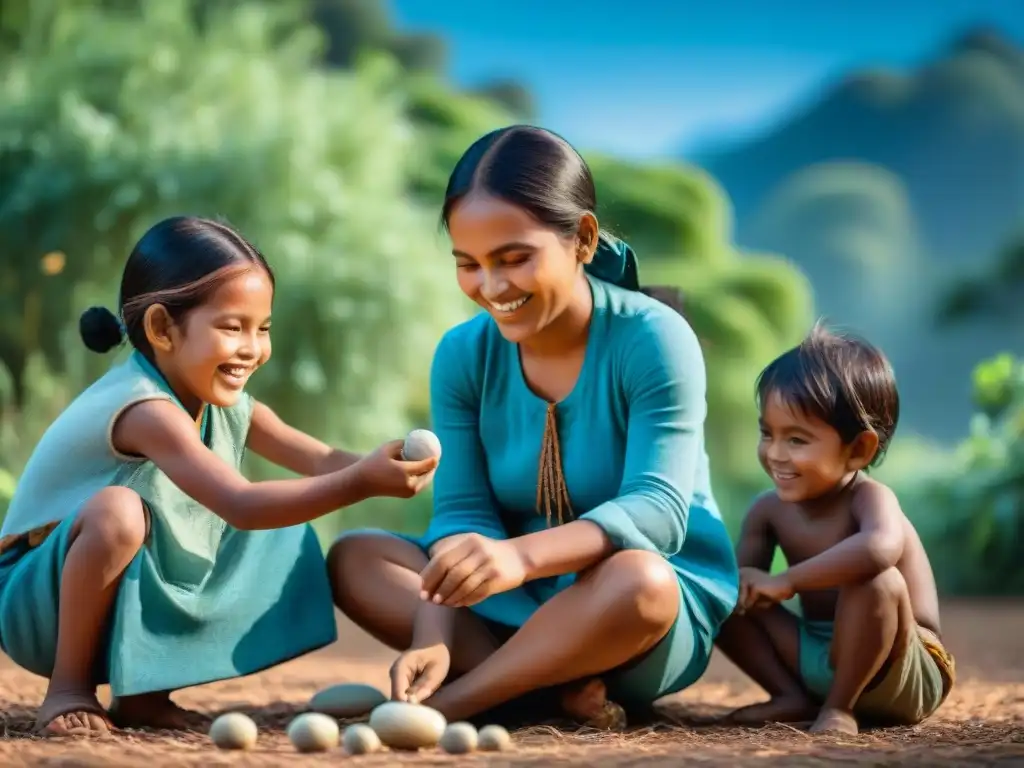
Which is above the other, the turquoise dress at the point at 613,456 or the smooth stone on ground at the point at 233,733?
the turquoise dress at the point at 613,456

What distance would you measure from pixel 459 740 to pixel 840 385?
121 centimetres

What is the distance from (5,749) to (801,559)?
1750 millimetres

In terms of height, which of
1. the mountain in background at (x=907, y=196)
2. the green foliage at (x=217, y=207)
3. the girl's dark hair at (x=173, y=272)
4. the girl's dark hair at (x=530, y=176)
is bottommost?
the girl's dark hair at (x=173, y=272)

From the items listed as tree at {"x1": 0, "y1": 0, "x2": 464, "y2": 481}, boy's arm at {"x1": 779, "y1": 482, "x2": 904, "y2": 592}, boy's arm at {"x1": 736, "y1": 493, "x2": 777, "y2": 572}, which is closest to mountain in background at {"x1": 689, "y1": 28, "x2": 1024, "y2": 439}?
tree at {"x1": 0, "y1": 0, "x2": 464, "y2": 481}

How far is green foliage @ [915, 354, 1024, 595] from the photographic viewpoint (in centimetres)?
684

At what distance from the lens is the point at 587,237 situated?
9.70ft

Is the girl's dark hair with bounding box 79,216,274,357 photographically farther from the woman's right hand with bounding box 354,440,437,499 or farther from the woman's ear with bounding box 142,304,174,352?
the woman's right hand with bounding box 354,440,437,499

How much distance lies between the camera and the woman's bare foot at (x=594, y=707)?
287 centimetres

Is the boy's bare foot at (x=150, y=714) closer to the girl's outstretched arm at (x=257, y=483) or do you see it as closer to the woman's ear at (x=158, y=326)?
the girl's outstretched arm at (x=257, y=483)

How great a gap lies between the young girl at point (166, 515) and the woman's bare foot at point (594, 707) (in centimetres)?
58

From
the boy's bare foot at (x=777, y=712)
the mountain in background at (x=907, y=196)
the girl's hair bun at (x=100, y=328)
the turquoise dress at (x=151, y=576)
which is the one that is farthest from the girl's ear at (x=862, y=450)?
the mountain in background at (x=907, y=196)

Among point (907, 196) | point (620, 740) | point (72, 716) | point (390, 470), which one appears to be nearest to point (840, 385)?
point (620, 740)

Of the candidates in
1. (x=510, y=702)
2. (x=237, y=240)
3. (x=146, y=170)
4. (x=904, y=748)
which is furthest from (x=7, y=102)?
(x=904, y=748)

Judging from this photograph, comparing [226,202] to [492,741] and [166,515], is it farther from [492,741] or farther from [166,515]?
[492,741]
